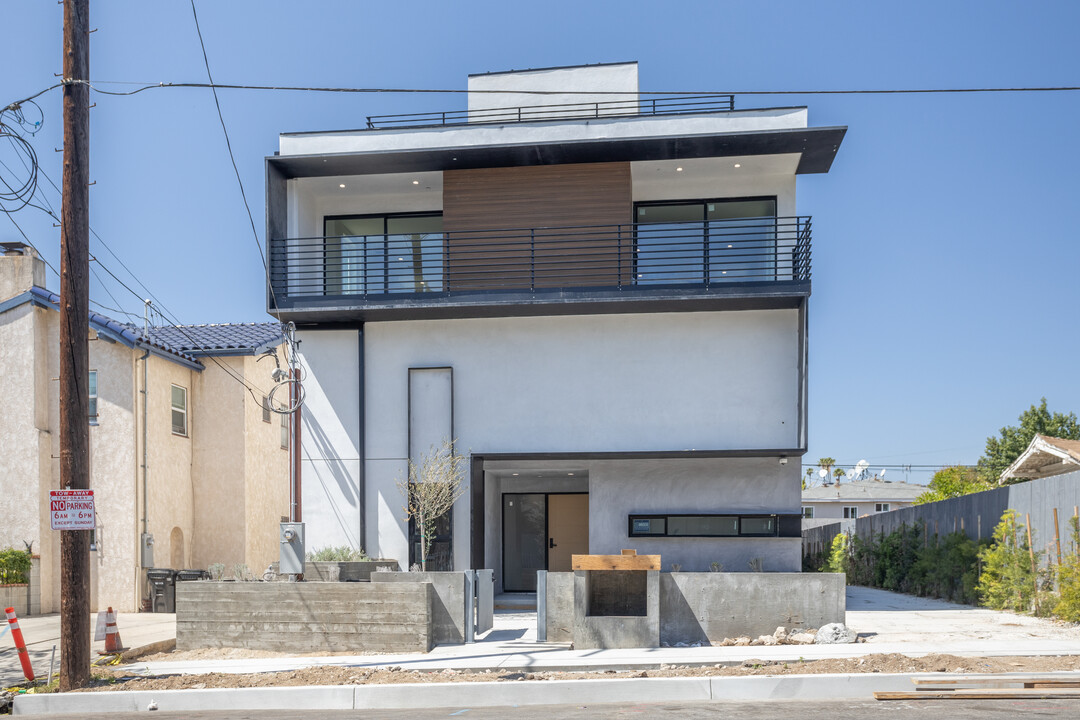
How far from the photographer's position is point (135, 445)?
71.2 feet

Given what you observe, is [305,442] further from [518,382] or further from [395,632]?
[395,632]

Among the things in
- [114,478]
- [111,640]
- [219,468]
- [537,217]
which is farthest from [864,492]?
[111,640]

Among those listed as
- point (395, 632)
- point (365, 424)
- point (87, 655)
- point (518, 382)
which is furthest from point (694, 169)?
point (87, 655)

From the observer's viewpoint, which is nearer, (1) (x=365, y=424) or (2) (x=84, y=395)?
(2) (x=84, y=395)

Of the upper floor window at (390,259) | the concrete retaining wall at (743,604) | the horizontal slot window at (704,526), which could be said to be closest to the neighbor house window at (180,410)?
the upper floor window at (390,259)

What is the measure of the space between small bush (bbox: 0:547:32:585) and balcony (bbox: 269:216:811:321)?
7.68 meters

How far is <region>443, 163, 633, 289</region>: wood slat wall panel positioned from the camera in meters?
19.2

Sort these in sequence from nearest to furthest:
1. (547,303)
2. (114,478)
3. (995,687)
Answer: (995,687) → (547,303) → (114,478)

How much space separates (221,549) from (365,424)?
7.72 m

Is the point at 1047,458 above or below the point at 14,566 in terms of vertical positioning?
above

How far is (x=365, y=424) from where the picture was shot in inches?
767

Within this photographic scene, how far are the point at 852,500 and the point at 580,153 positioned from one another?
50.0 metres

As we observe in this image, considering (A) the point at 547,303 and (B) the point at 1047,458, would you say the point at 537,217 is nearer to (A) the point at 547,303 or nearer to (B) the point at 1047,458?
(A) the point at 547,303

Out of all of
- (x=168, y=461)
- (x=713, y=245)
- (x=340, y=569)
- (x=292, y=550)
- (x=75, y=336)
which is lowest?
(x=340, y=569)
